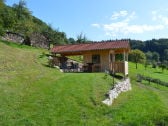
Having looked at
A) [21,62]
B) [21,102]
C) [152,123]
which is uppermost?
[21,62]

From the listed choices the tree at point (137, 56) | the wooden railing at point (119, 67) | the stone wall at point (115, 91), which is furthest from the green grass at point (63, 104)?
the tree at point (137, 56)

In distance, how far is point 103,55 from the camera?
3381 centimetres

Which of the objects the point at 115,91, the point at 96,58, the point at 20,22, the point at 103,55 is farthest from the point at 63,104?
the point at 20,22

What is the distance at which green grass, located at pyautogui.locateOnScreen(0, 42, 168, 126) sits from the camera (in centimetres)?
1543

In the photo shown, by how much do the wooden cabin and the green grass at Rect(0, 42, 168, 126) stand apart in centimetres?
813

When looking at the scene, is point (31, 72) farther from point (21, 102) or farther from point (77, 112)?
point (77, 112)

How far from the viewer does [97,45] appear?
34625 millimetres

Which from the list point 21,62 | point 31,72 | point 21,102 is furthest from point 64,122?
point 21,62

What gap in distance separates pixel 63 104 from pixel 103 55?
17.0m

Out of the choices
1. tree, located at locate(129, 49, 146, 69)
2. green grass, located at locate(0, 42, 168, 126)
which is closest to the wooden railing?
green grass, located at locate(0, 42, 168, 126)

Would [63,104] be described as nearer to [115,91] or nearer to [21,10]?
[115,91]

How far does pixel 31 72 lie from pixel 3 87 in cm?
573

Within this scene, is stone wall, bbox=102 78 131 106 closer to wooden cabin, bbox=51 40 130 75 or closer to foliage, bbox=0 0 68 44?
wooden cabin, bbox=51 40 130 75

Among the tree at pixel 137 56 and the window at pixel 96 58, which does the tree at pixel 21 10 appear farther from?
the tree at pixel 137 56
